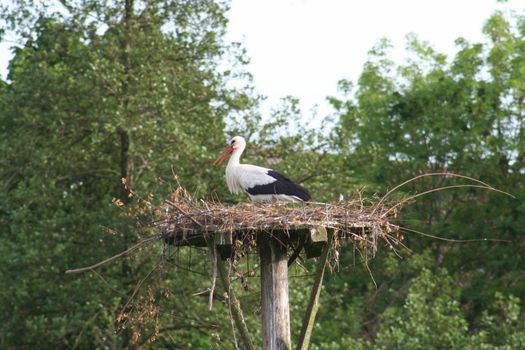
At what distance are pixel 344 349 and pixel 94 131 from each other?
596 cm

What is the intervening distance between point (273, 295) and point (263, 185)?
3.45 meters

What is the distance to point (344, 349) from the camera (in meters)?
18.0

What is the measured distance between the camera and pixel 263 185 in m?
10.7

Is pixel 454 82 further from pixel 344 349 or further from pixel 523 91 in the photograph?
pixel 344 349

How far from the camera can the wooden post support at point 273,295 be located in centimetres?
733

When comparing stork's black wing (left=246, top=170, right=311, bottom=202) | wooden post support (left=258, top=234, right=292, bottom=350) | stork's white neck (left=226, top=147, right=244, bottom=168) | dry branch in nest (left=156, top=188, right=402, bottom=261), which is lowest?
wooden post support (left=258, top=234, right=292, bottom=350)

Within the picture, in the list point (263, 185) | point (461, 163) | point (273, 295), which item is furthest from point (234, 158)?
point (461, 163)

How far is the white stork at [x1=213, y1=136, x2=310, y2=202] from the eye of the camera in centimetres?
1050

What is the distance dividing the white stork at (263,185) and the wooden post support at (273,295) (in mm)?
2980

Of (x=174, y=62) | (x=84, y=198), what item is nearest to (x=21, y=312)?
(x=84, y=198)

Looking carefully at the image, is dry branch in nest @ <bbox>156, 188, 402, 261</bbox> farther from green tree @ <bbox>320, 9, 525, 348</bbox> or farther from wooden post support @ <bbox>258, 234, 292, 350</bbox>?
green tree @ <bbox>320, 9, 525, 348</bbox>

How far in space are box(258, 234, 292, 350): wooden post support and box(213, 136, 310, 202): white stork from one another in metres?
2.98

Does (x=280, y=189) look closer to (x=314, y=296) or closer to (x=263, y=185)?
(x=263, y=185)

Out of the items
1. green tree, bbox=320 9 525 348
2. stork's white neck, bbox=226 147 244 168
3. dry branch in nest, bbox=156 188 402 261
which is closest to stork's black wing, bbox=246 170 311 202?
stork's white neck, bbox=226 147 244 168
